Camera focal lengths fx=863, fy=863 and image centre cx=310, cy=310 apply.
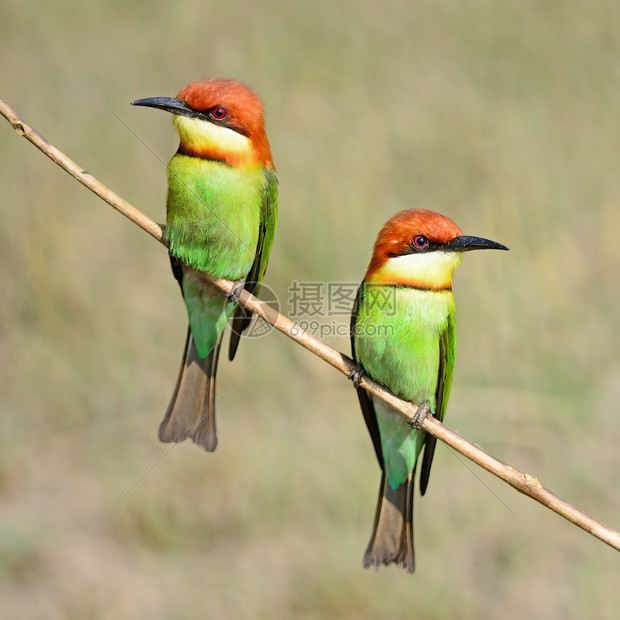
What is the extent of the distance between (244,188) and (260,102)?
0.29 metres

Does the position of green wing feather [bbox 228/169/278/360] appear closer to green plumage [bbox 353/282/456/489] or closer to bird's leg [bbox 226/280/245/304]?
bird's leg [bbox 226/280/245/304]

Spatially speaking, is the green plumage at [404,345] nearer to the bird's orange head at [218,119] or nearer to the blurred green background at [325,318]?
the bird's orange head at [218,119]

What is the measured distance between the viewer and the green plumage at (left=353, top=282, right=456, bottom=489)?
292 centimetres

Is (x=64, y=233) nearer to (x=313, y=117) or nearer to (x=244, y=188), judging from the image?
(x=313, y=117)

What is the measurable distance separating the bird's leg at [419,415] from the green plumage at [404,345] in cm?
8

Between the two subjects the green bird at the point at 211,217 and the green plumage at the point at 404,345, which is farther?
the green plumage at the point at 404,345

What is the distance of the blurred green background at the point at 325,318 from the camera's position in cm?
452

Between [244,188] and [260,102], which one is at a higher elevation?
[260,102]

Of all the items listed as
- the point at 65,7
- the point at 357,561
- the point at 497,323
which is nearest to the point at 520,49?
the point at 497,323

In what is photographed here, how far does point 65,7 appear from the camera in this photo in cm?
564

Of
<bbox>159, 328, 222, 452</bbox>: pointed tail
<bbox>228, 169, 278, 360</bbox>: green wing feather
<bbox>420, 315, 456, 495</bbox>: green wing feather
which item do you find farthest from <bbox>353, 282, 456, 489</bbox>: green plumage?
<bbox>159, 328, 222, 452</bbox>: pointed tail

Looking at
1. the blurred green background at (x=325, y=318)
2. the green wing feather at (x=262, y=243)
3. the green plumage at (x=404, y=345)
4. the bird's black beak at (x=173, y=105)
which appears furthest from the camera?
the blurred green background at (x=325, y=318)

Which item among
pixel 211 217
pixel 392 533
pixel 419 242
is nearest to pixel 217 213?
pixel 211 217

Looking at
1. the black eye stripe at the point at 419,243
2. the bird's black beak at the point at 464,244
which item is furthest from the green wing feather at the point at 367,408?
the bird's black beak at the point at 464,244
